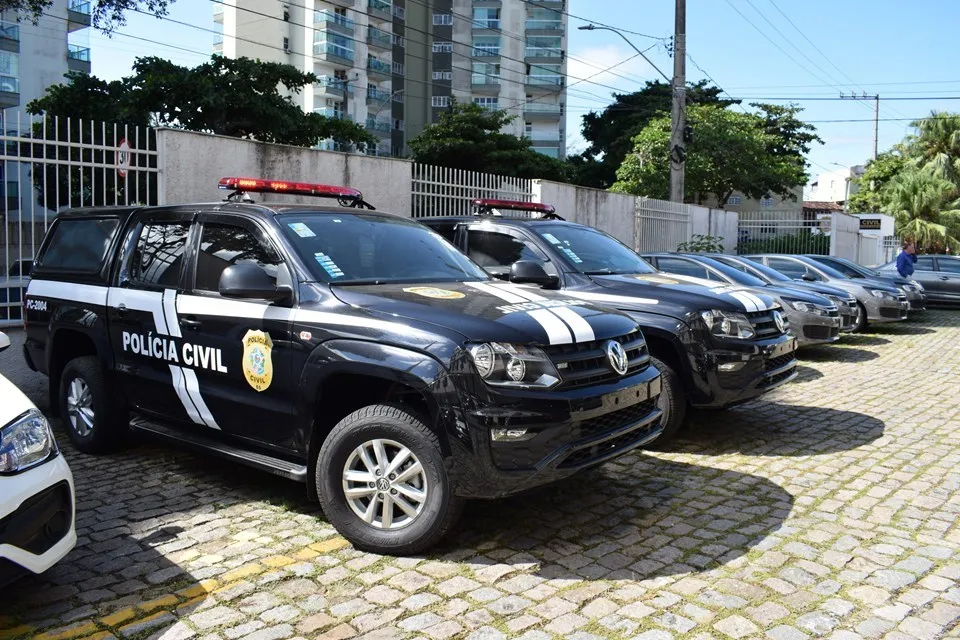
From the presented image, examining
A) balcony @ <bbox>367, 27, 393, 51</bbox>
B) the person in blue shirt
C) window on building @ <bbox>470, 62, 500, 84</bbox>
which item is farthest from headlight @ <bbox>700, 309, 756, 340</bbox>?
window on building @ <bbox>470, 62, 500, 84</bbox>

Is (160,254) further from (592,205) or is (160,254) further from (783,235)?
(783,235)

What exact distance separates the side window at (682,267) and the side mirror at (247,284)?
7314mm

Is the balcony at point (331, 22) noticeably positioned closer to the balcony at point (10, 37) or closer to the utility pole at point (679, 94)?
the balcony at point (10, 37)

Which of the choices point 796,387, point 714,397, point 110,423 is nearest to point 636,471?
point 714,397

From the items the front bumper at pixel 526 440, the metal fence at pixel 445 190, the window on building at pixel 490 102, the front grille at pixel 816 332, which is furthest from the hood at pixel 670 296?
the window on building at pixel 490 102

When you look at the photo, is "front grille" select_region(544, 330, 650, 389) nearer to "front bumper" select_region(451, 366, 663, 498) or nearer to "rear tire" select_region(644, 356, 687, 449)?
"front bumper" select_region(451, 366, 663, 498)

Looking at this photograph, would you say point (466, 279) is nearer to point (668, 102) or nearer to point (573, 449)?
point (573, 449)

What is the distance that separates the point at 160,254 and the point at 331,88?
5442 centimetres

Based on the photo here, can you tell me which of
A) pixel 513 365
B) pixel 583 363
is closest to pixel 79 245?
pixel 513 365

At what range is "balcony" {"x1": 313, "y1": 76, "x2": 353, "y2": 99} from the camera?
5559cm

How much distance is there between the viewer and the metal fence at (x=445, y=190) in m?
11.7

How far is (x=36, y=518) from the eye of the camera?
126 inches

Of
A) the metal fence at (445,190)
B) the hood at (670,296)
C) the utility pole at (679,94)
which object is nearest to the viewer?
the hood at (670,296)

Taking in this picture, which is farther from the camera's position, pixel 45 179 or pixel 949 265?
pixel 949 265
